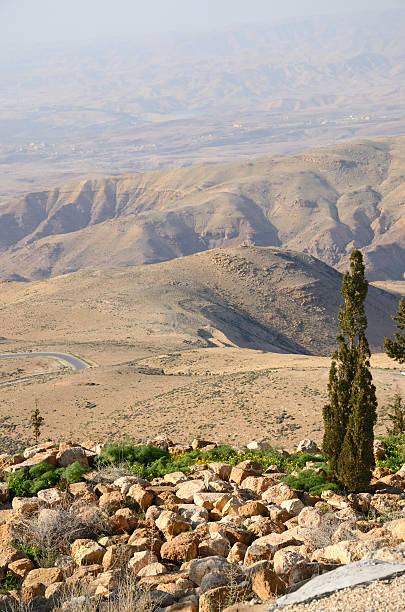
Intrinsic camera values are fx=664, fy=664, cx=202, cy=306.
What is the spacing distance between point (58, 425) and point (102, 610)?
25.0 meters

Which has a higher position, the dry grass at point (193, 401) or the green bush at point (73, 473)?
the green bush at point (73, 473)

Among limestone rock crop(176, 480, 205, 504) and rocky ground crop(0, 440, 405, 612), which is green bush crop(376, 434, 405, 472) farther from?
limestone rock crop(176, 480, 205, 504)

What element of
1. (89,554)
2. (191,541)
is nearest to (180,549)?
(191,541)

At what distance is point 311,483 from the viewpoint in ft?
40.6

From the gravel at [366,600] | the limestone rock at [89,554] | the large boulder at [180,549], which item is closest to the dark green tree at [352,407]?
the large boulder at [180,549]

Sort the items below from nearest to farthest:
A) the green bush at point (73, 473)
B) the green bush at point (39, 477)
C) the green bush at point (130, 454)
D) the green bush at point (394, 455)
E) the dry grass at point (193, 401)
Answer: the green bush at point (39, 477) → the green bush at point (73, 473) → the green bush at point (130, 454) → the green bush at point (394, 455) → the dry grass at point (193, 401)

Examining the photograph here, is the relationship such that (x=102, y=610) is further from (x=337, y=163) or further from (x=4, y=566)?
(x=337, y=163)

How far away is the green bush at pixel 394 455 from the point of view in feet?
47.8

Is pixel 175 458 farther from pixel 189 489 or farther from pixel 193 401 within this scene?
pixel 193 401

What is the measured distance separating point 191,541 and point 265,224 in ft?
557

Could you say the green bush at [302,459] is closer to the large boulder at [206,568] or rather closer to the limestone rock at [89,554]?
the limestone rock at [89,554]

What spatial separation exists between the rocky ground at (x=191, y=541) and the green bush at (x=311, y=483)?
0.76 feet

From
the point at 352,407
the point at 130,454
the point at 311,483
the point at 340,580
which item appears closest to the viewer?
the point at 340,580

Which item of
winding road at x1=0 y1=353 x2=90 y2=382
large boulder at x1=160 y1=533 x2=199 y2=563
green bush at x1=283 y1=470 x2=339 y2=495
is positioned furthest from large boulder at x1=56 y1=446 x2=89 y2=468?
winding road at x1=0 y1=353 x2=90 y2=382
